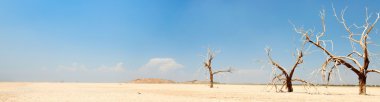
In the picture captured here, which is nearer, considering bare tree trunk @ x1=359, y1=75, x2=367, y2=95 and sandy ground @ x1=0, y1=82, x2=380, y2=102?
sandy ground @ x1=0, y1=82, x2=380, y2=102

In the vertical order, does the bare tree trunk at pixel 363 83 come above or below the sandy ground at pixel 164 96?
above

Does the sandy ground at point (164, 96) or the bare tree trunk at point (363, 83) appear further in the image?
the bare tree trunk at point (363, 83)

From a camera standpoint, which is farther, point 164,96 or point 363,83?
point 363,83

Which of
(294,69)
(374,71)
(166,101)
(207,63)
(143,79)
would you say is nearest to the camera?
(166,101)

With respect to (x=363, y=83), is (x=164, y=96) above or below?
below

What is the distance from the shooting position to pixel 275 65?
89.8ft

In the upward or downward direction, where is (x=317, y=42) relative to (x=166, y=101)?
upward

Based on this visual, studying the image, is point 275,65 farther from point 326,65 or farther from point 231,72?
point 231,72

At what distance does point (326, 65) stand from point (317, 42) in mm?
1488

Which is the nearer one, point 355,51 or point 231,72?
point 355,51

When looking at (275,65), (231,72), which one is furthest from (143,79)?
(275,65)

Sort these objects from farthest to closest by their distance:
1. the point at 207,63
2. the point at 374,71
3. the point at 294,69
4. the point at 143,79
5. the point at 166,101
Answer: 1. the point at 143,79
2. the point at 207,63
3. the point at 294,69
4. the point at 374,71
5. the point at 166,101

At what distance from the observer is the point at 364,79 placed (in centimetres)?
2356

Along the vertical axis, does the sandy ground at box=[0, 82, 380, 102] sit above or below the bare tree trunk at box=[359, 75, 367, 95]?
below
